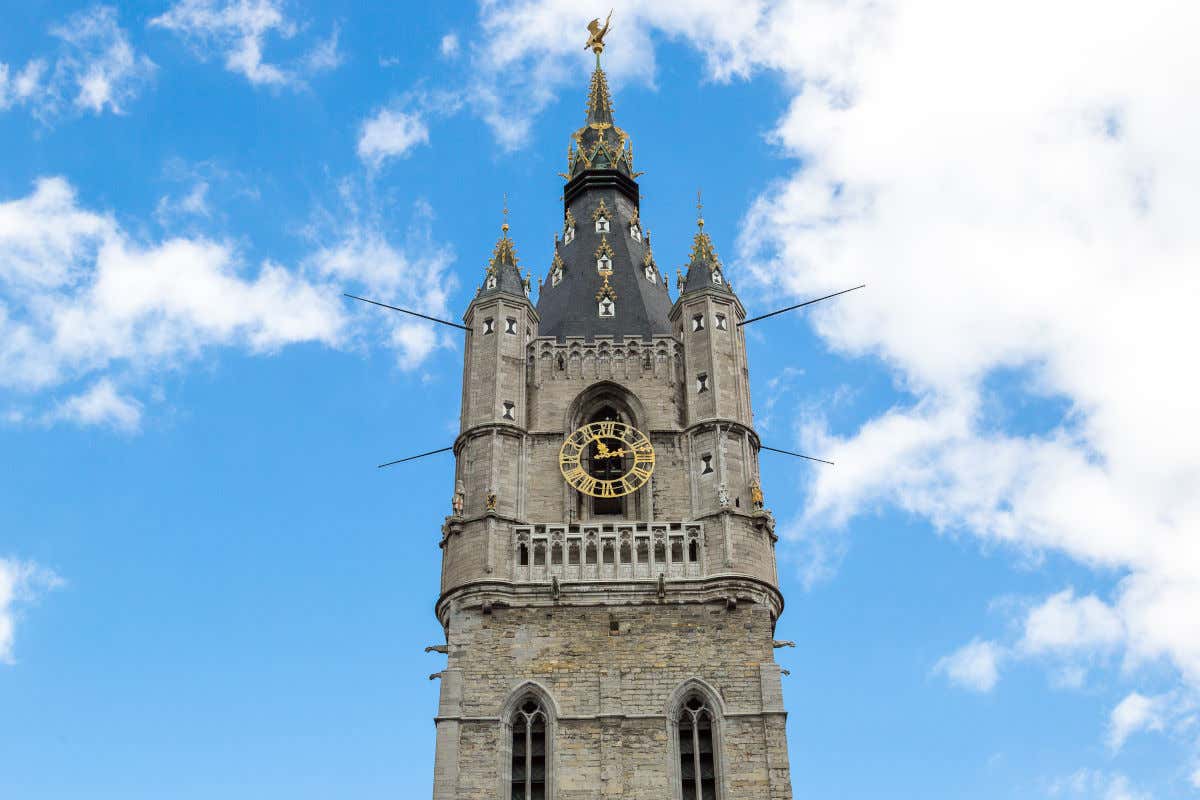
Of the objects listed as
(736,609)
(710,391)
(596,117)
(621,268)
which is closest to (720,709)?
(736,609)

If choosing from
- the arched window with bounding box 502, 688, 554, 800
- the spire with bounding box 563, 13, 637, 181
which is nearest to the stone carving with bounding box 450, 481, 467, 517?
the arched window with bounding box 502, 688, 554, 800

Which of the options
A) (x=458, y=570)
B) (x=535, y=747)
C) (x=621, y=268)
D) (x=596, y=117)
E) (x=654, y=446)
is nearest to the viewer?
(x=535, y=747)

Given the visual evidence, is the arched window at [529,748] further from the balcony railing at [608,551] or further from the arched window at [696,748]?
the balcony railing at [608,551]

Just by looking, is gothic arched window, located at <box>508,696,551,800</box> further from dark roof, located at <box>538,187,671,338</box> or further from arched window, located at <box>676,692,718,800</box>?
dark roof, located at <box>538,187,671,338</box>

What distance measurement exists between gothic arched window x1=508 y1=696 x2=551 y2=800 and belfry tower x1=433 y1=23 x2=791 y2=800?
52 millimetres

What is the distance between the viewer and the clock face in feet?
136

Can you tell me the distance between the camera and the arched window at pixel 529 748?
115 ft

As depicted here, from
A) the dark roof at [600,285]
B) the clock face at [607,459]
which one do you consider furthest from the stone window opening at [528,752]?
the dark roof at [600,285]

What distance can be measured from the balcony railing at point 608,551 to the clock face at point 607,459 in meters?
1.98

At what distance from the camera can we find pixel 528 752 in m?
35.6

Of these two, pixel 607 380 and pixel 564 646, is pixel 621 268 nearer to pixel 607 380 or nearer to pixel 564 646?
pixel 607 380

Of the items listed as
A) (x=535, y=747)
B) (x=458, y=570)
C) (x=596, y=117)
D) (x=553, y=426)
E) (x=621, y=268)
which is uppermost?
(x=596, y=117)

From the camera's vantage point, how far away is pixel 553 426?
43219 millimetres

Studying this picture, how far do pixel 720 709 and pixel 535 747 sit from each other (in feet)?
16.1
